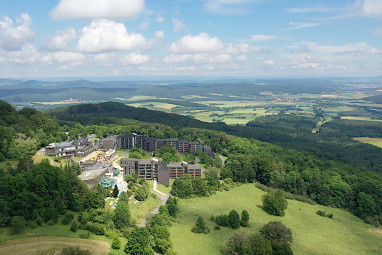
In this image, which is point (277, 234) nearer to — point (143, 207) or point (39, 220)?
point (143, 207)

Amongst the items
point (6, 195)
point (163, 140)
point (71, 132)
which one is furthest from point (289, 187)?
point (71, 132)

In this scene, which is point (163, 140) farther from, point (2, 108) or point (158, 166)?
point (2, 108)

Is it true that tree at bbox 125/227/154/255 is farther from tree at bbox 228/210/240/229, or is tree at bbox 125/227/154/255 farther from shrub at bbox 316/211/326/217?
shrub at bbox 316/211/326/217

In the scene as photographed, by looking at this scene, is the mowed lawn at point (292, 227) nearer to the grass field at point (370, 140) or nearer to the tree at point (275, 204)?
the tree at point (275, 204)

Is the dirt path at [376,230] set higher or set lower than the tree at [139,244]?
lower

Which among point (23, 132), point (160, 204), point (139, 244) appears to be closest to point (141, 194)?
point (160, 204)

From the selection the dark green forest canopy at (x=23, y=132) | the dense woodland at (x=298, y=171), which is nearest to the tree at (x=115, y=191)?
the dark green forest canopy at (x=23, y=132)

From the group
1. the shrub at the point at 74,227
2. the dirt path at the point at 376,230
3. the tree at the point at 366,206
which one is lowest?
the dirt path at the point at 376,230
